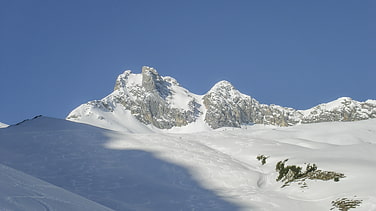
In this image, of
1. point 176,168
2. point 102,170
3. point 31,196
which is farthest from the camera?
point 176,168

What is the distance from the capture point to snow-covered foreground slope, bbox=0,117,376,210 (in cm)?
2327

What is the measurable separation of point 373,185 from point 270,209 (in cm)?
598

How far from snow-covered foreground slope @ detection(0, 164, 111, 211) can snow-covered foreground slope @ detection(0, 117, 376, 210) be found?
809 centimetres

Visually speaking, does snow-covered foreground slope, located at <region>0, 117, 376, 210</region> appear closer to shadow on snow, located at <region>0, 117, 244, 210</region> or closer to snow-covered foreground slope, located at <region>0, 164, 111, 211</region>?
shadow on snow, located at <region>0, 117, 244, 210</region>

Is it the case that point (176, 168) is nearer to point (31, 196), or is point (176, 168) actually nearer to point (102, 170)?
point (102, 170)

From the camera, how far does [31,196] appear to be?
11781mm

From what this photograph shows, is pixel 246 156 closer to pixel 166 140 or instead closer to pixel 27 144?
pixel 166 140

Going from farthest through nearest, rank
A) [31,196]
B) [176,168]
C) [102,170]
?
1. [176,168]
2. [102,170]
3. [31,196]

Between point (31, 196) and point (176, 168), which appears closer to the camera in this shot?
point (31, 196)

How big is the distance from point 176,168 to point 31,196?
19742 millimetres

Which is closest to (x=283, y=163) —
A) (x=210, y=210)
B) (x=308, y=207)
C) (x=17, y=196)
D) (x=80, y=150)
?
(x=308, y=207)

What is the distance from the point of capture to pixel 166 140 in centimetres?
3984

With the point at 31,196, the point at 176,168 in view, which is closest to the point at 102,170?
the point at 176,168

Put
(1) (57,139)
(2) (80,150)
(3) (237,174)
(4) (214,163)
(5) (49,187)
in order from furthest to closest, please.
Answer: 1. (1) (57,139)
2. (2) (80,150)
3. (4) (214,163)
4. (3) (237,174)
5. (5) (49,187)
